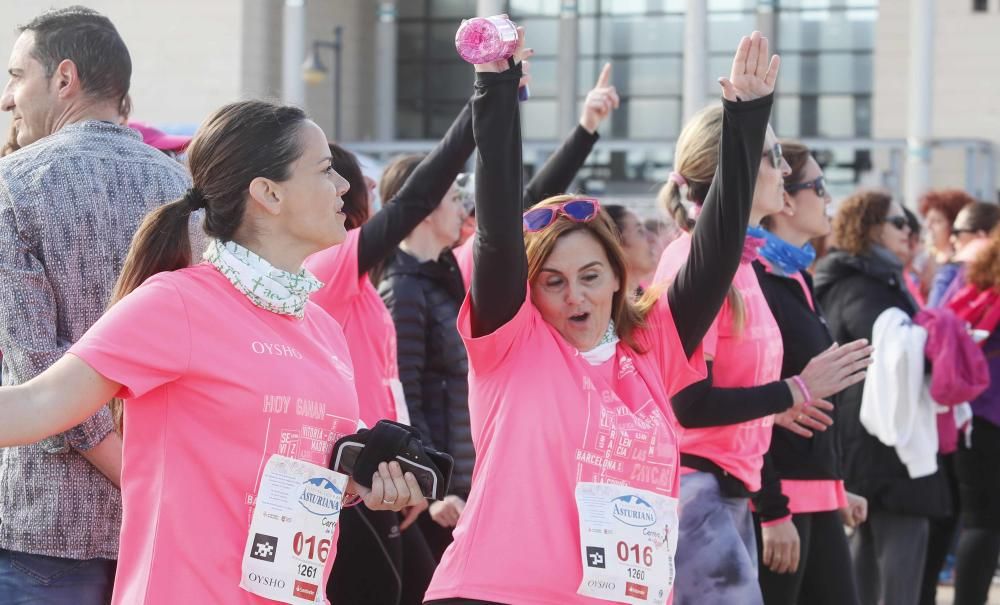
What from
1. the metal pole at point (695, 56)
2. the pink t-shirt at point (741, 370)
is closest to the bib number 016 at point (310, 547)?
the pink t-shirt at point (741, 370)

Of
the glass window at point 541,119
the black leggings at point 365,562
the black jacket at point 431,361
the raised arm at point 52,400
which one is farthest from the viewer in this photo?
the glass window at point 541,119

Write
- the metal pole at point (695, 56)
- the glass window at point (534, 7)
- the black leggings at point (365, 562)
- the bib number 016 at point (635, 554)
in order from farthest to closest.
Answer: the glass window at point (534, 7) < the metal pole at point (695, 56) < the black leggings at point (365, 562) < the bib number 016 at point (635, 554)

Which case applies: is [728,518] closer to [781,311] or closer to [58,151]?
[781,311]

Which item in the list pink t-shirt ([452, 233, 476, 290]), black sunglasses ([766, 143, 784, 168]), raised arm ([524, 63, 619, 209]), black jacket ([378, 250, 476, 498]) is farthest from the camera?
pink t-shirt ([452, 233, 476, 290])

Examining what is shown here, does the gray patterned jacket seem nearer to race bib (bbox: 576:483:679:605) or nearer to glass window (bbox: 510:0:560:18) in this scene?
race bib (bbox: 576:483:679:605)

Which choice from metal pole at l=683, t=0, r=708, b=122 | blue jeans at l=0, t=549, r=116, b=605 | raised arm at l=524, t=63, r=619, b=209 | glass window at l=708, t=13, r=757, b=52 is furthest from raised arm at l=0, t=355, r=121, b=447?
glass window at l=708, t=13, r=757, b=52

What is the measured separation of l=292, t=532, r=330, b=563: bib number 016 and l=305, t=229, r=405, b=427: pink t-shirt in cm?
177

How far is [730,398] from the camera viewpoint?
398 cm

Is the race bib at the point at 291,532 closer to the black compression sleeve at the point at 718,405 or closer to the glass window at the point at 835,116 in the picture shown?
the black compression sleeve at the point at 718,405

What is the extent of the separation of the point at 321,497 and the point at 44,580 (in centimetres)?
80

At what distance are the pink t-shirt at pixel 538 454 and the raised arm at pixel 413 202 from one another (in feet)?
3.92

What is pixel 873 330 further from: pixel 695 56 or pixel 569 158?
pixel 695 56

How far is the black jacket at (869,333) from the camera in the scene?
6.30 m

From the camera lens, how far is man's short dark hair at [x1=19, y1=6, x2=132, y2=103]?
11.1 ft
